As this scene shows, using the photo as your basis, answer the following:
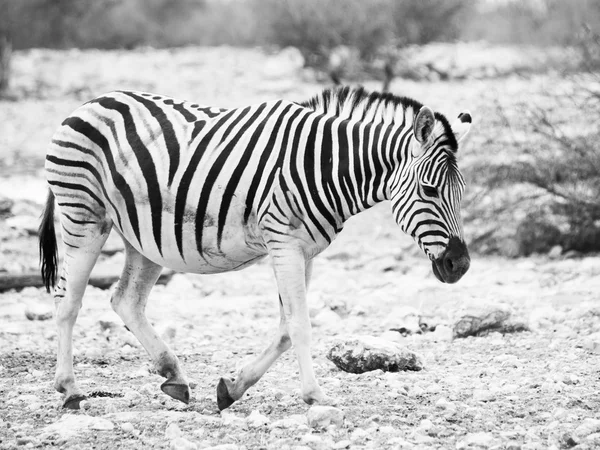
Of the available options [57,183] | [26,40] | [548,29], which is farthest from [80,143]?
[26,40]

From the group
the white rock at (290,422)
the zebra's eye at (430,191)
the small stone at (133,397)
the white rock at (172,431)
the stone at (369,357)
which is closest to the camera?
the white rock at (172,431)

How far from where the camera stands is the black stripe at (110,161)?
16.1 ft

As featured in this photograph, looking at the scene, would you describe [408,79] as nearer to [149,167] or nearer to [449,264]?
[149,167]

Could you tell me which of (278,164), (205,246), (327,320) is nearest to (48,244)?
(205,246)

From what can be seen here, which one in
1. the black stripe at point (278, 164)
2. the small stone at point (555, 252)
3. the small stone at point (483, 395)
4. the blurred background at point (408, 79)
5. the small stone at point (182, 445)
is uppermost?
the blurred background at point (408, 79)

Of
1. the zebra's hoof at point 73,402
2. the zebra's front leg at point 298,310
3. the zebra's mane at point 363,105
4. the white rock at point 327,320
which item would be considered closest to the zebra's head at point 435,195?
the zebra's mane at point 363,105

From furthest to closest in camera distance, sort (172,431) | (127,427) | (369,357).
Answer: (369,357), (127,427), (172,431)

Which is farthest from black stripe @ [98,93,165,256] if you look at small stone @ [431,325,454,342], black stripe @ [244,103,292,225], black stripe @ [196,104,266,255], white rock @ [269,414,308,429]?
Result: small stone @ [431,325,454,342]

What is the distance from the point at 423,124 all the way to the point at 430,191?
1.05 ft

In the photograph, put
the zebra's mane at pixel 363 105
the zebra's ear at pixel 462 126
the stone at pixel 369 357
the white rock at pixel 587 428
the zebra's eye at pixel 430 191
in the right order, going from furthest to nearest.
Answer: the stone at pixel 369 357
the zebra's mane at pixel 363 105
the zebra's ear at pixel 462 126
the zebra's eye at pixel 430 191
the white rock at pixel 587 428

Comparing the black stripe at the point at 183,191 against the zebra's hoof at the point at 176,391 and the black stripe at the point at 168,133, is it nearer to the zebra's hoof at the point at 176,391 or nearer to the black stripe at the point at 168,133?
the black stripe at the point at 168,133

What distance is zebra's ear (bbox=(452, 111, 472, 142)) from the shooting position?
4.71 meters

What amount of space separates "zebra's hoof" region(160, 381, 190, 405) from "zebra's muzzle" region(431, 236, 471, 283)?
1444mm

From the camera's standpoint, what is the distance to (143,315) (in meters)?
5.14
